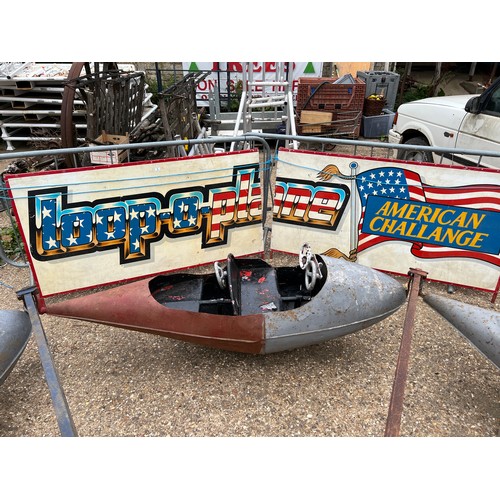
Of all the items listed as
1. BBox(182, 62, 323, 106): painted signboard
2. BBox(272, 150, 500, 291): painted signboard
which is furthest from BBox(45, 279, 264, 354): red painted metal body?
BBox(182, 62, 323, 106): painted signboard

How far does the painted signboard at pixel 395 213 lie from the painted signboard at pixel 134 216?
59 cm

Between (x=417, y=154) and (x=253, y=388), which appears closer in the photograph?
(x=253, y=388)

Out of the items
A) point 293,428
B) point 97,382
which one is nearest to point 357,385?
point 293,428

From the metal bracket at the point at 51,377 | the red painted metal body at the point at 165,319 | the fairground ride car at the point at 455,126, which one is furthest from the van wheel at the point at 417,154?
the metal bracket at the point at 51,377

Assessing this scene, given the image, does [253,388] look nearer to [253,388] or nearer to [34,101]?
[253,388]

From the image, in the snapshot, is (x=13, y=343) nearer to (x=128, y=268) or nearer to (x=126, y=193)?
(x=128, y=268)

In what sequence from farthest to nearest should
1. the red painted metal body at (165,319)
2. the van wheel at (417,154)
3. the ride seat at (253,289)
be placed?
the van wheel at (417,154) → the ride seat at (253,289) → the red painted metal body at (165,319)

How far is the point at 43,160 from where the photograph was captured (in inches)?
291

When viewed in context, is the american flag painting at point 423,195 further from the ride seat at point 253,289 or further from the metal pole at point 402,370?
the ride seat at point 253,289

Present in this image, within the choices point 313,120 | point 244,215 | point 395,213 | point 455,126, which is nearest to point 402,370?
point 395,213

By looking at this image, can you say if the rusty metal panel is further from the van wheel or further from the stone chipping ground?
the van wheel

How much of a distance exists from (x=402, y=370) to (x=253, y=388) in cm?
135

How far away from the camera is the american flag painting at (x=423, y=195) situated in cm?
397

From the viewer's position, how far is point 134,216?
4.18 meters
